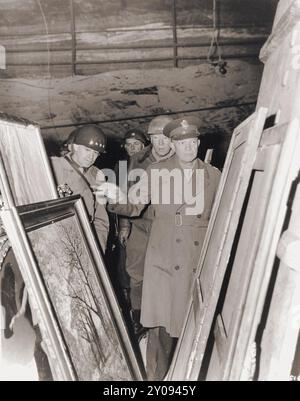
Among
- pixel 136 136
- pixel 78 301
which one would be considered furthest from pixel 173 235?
pixel 136 136

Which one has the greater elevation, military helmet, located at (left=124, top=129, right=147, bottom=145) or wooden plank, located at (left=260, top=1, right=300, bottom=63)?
wooden plank, located at (left=260, top=1, right=300, bottom=63)

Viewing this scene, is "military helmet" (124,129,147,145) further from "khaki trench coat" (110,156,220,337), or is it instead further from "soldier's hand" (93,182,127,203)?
"khaki trench coat" (110,156,220,337)

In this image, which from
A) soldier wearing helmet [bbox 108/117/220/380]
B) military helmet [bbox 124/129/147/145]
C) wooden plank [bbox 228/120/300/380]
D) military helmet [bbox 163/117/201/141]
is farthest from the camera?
military helmet [bbox 124/129/147/145]

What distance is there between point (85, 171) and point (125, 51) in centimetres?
217

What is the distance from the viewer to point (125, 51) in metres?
5.34

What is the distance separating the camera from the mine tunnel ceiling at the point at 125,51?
5.02m

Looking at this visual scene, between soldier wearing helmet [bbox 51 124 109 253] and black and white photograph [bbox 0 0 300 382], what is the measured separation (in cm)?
2

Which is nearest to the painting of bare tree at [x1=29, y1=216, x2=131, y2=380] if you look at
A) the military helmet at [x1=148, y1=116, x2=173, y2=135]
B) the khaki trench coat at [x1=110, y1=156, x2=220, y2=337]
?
the khaki trench coat at [x1=110, y1=156, x2=220, y2=337]

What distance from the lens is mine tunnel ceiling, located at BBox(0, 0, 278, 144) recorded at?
502 cm

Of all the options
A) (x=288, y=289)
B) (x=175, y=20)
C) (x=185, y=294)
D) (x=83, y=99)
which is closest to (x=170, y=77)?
(x=175, y=20)

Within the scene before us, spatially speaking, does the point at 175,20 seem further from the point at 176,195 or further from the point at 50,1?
the point at 176,195

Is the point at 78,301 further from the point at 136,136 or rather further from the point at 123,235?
the point at 136,136

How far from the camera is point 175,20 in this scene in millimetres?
5031

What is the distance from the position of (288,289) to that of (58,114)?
224 inches
